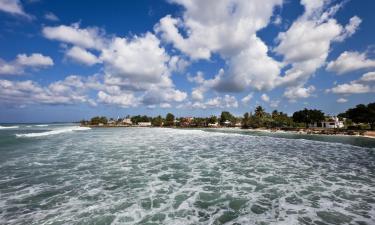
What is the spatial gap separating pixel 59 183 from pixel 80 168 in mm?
5085

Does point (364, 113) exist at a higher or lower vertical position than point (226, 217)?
higher

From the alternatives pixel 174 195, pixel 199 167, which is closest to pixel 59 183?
pixel 174 195

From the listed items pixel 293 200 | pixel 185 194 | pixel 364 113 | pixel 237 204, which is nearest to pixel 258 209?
pixel 237 204

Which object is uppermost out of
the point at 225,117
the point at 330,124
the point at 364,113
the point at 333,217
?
the point at 225,117

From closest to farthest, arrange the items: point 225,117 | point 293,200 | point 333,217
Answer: point 333,217 < point 293,200 < point 225,117

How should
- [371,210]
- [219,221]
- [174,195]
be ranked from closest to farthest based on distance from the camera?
[219,221], [371,210], [174,195]

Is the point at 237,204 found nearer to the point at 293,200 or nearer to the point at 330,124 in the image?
the point at 293,200

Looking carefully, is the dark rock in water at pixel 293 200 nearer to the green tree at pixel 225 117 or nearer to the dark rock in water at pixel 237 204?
the dark rock in water at pixel 237 204

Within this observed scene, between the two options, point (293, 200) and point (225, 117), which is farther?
point (225, 117)

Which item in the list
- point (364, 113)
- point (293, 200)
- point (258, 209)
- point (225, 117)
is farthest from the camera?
point (225, 117)

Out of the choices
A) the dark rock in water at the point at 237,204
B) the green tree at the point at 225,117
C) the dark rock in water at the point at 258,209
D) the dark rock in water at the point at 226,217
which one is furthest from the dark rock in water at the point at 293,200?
the green tree at the point at 225,117

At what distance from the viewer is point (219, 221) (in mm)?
10094

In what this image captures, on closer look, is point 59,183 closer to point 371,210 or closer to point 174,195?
point 174,195

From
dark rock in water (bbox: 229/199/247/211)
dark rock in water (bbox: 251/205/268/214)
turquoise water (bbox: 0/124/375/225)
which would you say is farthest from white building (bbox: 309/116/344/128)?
dark rock in water (bbox: 251/205/268/214)
